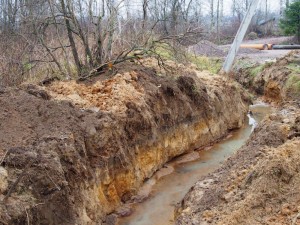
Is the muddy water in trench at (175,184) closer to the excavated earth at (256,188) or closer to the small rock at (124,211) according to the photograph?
the small rock at (124,211)

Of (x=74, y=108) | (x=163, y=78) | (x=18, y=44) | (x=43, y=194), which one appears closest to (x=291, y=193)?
(x=43, y=194)

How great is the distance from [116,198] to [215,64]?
14.8m

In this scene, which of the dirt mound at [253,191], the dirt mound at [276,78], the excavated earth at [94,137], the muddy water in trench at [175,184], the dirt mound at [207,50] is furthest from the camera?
the dirt mound at [207,50]

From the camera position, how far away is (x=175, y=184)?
31.2 ft

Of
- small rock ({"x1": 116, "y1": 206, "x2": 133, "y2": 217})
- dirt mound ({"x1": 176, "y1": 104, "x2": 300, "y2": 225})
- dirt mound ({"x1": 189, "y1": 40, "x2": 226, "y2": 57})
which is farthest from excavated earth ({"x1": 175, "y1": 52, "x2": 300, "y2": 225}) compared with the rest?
dirt mound ({"x1": 189, "y1": 40, "x2": 226, "y2": 57})

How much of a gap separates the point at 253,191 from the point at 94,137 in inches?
140

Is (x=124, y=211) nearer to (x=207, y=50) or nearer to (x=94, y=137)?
(x=94, y=137)

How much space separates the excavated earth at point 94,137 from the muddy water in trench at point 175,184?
0.35 meters

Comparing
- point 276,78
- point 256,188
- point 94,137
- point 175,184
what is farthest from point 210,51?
point 256,188

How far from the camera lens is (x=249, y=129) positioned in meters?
14.0

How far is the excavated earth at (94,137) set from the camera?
6.06 metres

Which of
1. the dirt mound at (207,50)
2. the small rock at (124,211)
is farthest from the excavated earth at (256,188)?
the dirt mound at (207,50)

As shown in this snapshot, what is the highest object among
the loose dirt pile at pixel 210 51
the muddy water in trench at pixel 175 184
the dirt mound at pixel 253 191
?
the loose dirt pile at pixel 210 51

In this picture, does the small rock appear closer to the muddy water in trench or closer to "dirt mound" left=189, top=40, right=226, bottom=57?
the muddy water in trench
